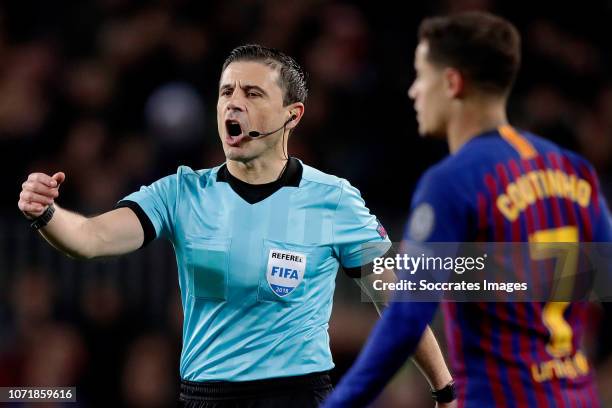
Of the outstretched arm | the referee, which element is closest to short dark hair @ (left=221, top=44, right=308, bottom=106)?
the referee

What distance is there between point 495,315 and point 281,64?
2096mm

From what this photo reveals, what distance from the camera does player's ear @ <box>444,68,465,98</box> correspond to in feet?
11.3

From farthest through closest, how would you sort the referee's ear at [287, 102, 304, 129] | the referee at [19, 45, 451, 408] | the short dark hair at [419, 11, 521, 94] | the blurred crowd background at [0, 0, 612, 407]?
A: the blurred crowd background at [0, 0, 612, 407], the referee's ear at [287, 102, 304, 129], the referee at [19, 45, 451, 408], the short dark hair at [419, 11, 521, 94]

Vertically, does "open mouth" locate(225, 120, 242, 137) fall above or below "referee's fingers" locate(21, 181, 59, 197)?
above

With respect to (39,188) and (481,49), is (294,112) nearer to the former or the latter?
(39,188)

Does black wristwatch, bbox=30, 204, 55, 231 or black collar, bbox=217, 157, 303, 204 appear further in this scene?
black collar, bbox=217, 157, 303, 204

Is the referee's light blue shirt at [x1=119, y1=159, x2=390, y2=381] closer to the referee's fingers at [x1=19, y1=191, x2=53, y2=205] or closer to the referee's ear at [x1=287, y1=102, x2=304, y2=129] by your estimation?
the referee's ear at [x1=287, y1=102, x2=304, y2=129]

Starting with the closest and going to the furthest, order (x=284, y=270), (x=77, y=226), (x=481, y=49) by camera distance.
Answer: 1. (x=481, y=49)
2. (x=77, y=226)
3. (x=284, y=270)

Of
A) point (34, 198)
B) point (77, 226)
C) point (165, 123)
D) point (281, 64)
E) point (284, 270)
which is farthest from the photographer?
point (165, 123)

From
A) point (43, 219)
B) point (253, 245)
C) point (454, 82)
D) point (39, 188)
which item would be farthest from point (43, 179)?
point (454, 82)

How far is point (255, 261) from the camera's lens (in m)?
4.67

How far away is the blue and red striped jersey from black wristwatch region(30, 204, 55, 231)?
4.85 feet

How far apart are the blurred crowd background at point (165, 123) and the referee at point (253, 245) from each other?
2.93m

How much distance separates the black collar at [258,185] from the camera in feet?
15.9
